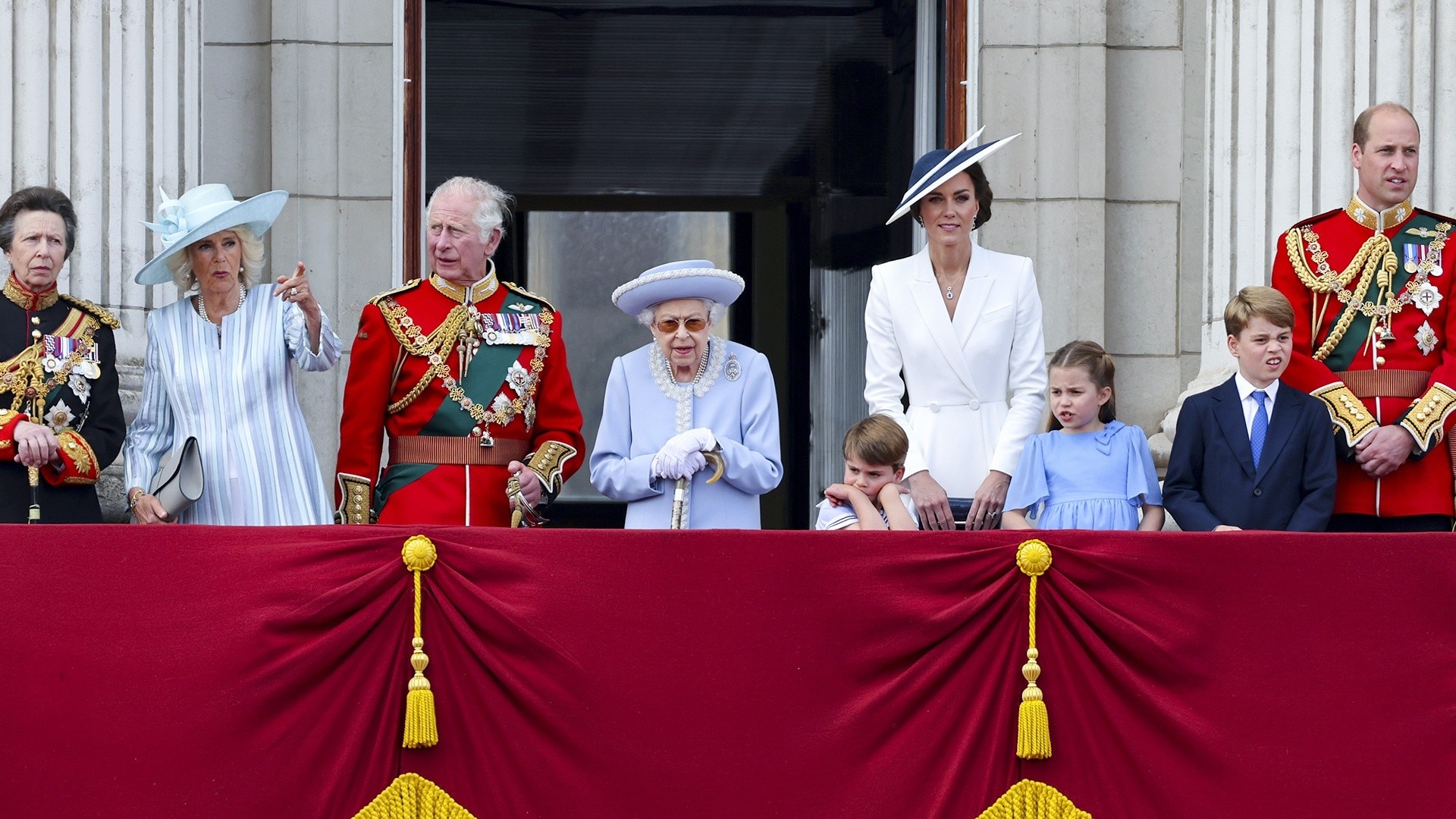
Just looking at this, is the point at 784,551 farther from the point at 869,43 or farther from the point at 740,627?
the point at 869,43

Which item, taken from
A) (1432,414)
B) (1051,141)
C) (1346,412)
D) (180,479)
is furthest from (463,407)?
(1051,141)

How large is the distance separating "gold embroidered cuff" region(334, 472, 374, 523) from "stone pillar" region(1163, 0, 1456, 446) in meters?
3.22

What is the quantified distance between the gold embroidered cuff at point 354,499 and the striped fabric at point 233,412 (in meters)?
0.11

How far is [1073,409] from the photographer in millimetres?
5031

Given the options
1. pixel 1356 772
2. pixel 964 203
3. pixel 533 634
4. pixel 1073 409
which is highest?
pixel 964 203

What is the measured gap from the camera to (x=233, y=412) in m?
5.10

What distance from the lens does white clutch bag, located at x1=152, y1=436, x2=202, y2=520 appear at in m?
4.96

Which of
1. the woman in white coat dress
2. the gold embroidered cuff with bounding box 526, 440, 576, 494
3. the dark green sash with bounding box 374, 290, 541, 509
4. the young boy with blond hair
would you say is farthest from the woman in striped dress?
the woman in white coat dress

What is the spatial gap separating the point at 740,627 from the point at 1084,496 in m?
1.18

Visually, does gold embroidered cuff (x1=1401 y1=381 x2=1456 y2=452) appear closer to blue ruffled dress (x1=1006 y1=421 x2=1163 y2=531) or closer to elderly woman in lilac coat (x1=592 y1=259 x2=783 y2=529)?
blue ruffled dress (x1=1006 y1=421 x2=1163 y2=531)

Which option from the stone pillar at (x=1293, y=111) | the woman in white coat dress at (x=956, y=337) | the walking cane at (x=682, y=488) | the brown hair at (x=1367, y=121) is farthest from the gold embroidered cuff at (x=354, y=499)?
the stone pillar at (x=1293, y=111)

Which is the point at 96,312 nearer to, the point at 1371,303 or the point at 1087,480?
the point at 1087,480

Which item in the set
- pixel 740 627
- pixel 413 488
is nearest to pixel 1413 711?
pixel 740 627

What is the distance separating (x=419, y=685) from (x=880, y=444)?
58.9 inches
